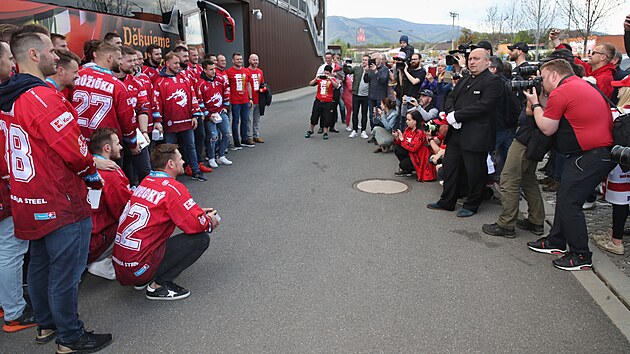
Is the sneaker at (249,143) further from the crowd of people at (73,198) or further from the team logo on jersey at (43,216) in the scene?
the team logo on jersey at (43,216)

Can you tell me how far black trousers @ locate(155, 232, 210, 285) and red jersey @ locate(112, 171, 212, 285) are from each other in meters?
0.09

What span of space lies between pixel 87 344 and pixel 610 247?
4.73 m

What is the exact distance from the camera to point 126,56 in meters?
5.62

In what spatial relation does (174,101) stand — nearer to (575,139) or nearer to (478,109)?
(478,109)

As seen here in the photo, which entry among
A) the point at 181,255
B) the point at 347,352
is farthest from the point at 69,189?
the point at 347,352

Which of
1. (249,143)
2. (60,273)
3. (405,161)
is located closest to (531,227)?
(405,161)

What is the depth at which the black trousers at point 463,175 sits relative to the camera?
5750 millimetres

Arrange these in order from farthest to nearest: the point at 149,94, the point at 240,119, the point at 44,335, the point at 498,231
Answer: the point at 240,119
the point at 149,94
the point at 498,231
the point at 44,335

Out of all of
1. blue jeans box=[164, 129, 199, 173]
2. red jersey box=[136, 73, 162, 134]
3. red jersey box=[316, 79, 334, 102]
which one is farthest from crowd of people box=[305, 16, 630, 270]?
red jersey box=[136, 73, 162, 134]

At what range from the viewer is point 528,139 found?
491 centimetres

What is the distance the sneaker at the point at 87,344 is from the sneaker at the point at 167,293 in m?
0.61

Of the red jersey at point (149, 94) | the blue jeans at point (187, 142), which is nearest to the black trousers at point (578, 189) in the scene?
the red jersey at point (149, 94)

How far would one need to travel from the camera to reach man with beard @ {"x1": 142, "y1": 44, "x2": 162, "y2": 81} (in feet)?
23.7

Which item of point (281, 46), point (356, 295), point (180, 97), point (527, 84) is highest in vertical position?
point (281, 46)
